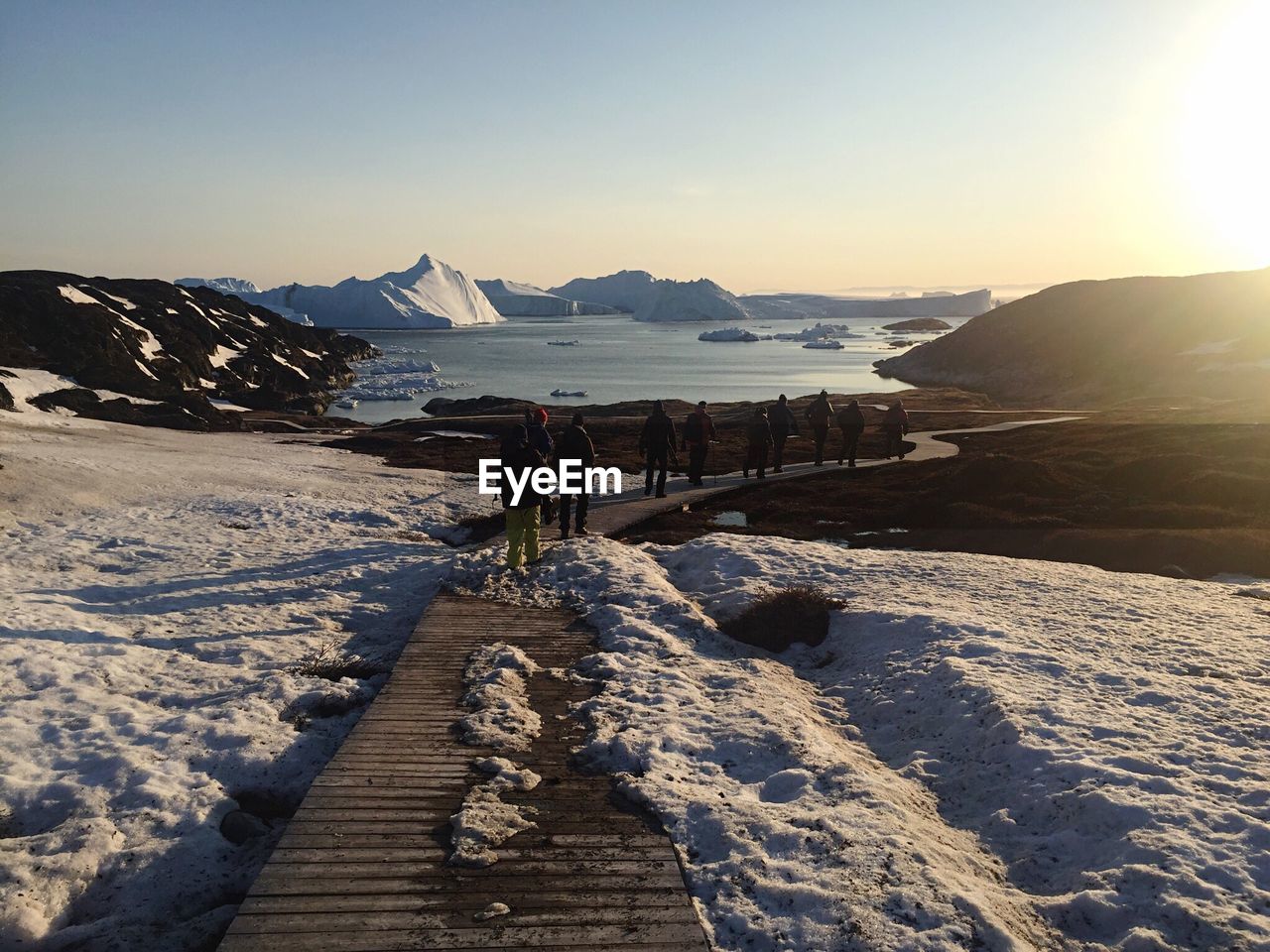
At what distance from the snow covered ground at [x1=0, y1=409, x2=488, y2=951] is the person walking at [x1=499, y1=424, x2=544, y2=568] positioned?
194cm

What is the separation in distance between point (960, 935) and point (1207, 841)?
247 centimetres

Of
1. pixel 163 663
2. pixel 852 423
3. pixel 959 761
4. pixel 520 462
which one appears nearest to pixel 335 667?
pixel 163 663

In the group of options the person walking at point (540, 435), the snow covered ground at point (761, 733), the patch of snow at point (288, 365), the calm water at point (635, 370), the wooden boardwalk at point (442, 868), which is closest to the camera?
the wooden boardwalk at point (442, 868)

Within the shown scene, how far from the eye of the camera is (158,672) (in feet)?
Result: 35.2

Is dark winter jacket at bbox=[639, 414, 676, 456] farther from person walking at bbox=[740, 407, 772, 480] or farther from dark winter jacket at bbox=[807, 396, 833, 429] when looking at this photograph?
dark winter jacket at bbox=[807, 396, 833, 429]

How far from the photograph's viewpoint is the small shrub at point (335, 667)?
433 inches

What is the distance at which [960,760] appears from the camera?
27.5 feet

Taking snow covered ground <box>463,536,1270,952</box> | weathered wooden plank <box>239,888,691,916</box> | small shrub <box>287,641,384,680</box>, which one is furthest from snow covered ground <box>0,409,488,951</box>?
snow covered ground <box>463,536,1270,952</box>

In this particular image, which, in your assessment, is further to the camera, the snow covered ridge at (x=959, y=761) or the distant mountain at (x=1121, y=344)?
the distant mountain at (x=1121, y=344)

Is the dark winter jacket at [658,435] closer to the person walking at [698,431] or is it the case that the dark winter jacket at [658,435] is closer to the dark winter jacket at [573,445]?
the person walking at [698,431]

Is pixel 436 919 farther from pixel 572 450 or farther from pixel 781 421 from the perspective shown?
pixel 781 421

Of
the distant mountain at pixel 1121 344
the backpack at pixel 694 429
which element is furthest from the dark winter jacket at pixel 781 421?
the distant mountain at pixel 1121 344

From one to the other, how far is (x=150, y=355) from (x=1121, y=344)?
82.3 meters

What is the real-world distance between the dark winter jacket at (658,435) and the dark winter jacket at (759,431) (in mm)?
3971
